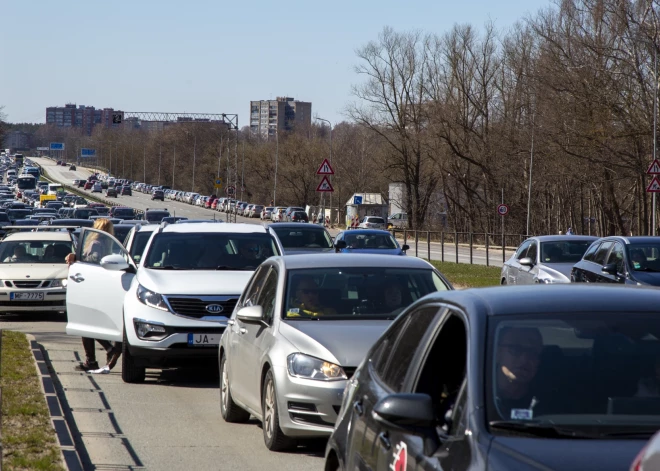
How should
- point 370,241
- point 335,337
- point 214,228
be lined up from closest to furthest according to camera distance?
point 335,337
point 214,228
point 370,241

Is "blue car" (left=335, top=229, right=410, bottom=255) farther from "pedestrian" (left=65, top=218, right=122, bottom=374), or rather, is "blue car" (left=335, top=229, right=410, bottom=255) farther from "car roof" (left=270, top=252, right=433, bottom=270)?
"car roof" (left=270, top=252, right=433, bottom=270)

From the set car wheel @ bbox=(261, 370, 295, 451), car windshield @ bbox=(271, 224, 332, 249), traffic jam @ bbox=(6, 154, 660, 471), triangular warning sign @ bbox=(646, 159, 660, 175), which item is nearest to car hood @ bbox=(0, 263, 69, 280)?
traffic jam @ bbox=(6, 154, 660, 471)

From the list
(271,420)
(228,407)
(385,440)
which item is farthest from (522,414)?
(228,407)

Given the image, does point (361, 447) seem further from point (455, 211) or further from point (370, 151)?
point (370, 151)

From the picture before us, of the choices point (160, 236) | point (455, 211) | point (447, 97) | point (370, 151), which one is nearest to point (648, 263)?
point (160, 236)

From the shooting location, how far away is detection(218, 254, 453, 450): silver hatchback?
7.65 meters

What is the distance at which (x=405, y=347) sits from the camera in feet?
14.8

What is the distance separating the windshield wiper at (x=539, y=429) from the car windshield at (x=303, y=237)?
69.4 ft

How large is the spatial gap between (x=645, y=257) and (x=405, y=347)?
11968 mm

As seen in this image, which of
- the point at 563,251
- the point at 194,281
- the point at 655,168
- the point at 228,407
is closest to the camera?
the point at 228,407

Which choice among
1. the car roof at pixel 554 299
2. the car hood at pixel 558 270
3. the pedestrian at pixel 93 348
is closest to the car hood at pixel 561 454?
the car roof at pixel 554 299

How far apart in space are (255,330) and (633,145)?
3927 cm

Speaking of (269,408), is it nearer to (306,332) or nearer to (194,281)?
(306,332)

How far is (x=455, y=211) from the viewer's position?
85125 millimetres
